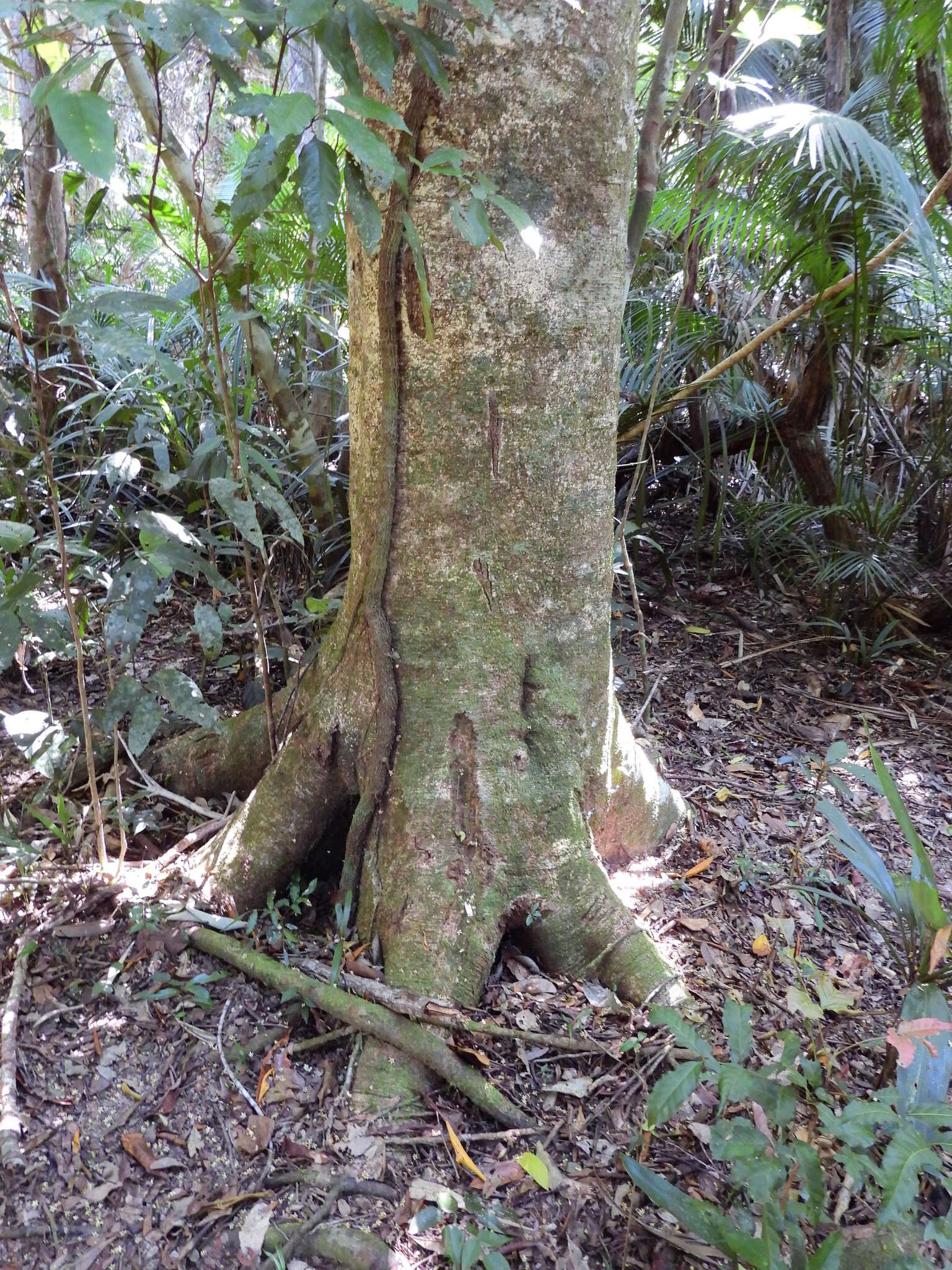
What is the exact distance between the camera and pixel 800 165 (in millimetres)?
2910

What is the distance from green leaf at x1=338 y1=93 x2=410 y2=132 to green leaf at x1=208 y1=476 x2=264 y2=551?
82 cm

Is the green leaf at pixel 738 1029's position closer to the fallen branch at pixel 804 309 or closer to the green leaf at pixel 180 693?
the green leaf at pixel 180 693

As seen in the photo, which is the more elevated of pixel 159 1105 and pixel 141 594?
pixel 141 594

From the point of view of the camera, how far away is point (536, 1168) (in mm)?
1418

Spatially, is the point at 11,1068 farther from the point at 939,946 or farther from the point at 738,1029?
the point at 939,946

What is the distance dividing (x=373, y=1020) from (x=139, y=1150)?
1.41 feet

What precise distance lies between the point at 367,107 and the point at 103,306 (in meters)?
0.59

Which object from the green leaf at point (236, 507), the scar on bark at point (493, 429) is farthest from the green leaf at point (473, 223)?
the green leaf at point (236, 507)

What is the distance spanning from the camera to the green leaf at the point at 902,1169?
1.10 m

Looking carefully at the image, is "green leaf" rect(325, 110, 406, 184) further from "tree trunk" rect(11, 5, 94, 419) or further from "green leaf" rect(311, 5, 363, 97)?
"tree trunk" rect(11, 5, 94, 419)

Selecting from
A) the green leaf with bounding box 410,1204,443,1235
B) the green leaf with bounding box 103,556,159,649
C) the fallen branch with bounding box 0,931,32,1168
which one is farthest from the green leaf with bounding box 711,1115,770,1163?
the green leaf with bounding box 103,556,159,649

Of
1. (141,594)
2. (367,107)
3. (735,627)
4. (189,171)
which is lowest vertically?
(735,627)

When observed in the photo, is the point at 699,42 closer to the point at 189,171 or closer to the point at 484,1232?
the point at 189,171

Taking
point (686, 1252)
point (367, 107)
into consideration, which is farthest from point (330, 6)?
point (686, 1252)
